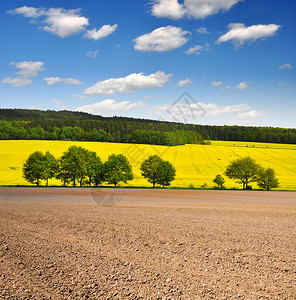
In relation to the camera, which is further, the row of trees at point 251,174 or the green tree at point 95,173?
the row of trees at point 251,174

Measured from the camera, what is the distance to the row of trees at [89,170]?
180ft

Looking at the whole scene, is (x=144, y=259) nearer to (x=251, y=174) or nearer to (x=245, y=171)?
(x=245, y=171)

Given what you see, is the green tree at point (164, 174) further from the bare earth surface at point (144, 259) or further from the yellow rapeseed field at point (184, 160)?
the bare earth surface at point (144, 259)

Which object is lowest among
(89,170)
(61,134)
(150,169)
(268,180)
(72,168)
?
(268,180)

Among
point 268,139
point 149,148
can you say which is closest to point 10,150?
point 149,148

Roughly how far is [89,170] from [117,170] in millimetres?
6383

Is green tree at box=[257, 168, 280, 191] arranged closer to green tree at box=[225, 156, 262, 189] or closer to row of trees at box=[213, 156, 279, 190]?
row of trees at box=[213, 156, 279, 190]

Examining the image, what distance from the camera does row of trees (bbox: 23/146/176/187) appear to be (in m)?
54.9

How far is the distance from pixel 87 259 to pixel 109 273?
5.20 feet

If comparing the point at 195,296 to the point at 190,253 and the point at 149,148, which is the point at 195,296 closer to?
the point at 190,253

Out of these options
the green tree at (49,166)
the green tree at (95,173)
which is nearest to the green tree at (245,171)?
the green tree at (95,173)

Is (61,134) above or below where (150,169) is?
above

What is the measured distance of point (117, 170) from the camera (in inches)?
2149

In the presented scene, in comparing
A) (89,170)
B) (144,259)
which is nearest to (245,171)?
(89,170)
